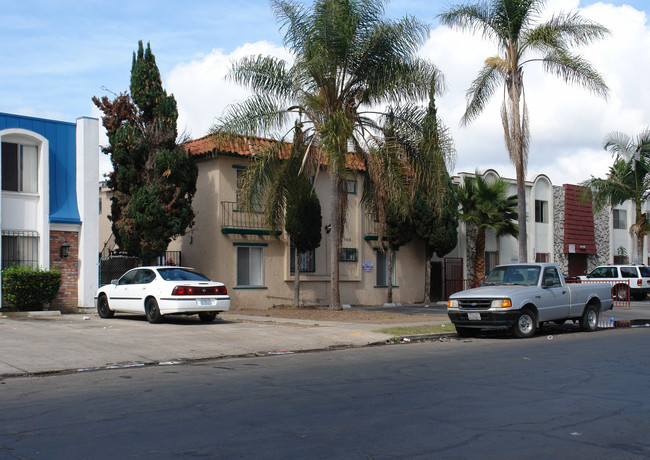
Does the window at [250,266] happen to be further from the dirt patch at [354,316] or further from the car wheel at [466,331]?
the car wheel at [466,331]

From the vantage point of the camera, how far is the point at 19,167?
21.2 metres

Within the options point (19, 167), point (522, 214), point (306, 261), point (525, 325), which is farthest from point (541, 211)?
point (19, 167)

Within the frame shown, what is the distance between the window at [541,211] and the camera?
128 feet

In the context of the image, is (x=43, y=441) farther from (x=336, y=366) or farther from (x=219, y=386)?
(x=336, y=366)

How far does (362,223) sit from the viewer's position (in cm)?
3038

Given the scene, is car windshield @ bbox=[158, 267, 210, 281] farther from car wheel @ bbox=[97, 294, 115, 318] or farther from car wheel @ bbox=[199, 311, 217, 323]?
car wheel @ bbox=[97, 294, 115, 318]

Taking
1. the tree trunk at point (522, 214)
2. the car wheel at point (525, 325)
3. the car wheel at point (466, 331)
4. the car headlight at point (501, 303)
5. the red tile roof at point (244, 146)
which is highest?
the red tile roof at point (244, 146)

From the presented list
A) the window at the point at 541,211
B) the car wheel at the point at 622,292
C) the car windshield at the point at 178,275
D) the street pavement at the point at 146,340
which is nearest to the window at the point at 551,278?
the street pavement at the point at 146,340

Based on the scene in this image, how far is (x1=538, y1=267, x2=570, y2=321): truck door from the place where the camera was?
52.4 feet

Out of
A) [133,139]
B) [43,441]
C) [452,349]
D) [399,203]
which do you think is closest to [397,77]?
[399,203]

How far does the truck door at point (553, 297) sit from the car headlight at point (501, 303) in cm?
108

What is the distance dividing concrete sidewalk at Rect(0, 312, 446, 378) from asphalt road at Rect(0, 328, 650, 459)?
3.58 feet

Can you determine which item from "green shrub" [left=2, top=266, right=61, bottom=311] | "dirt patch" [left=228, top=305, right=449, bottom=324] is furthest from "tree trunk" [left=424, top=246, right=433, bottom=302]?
"green shrub" [left=2, top=266, right=61, bottom=311]

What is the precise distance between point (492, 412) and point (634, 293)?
29615 millimetres
